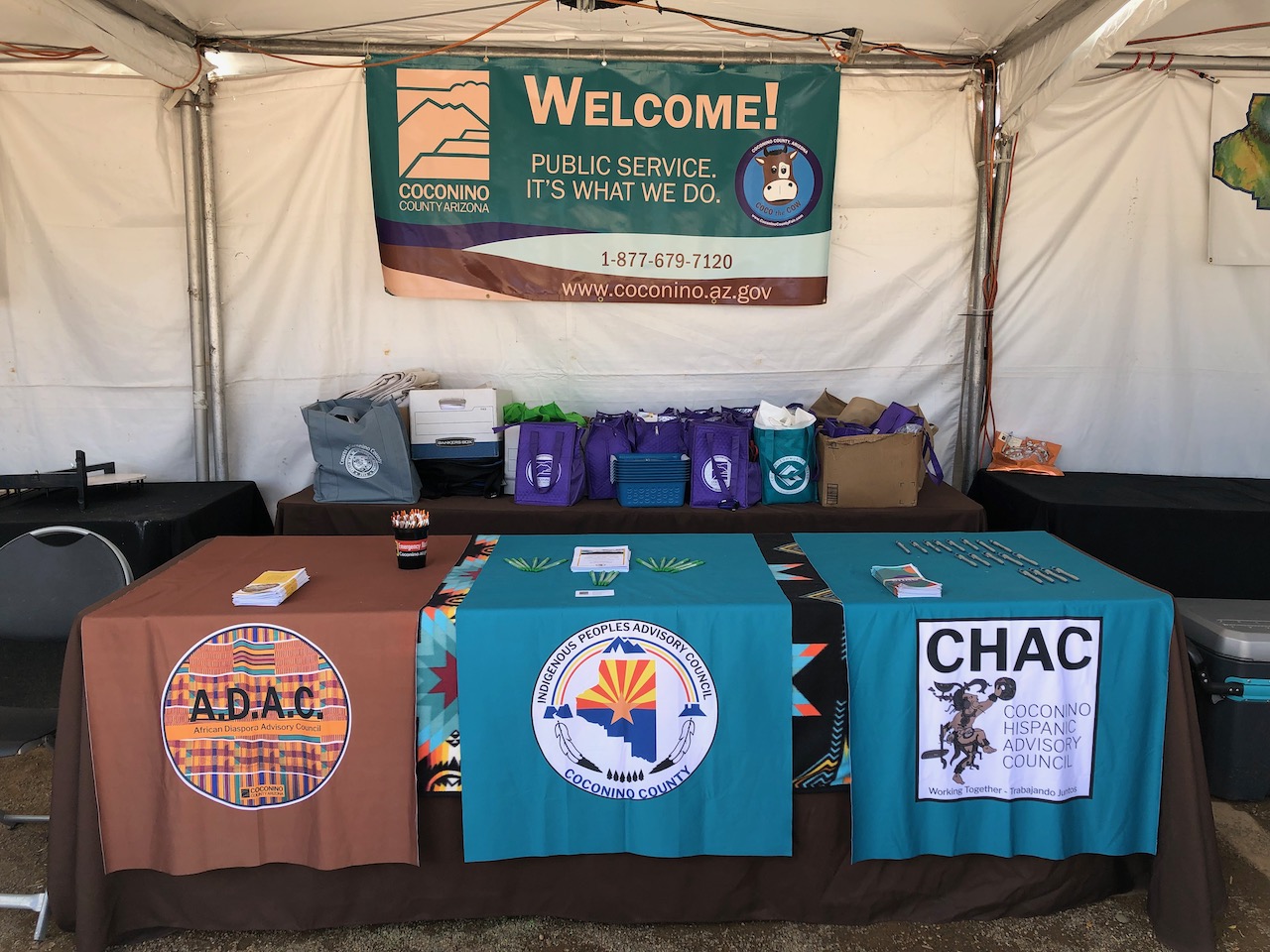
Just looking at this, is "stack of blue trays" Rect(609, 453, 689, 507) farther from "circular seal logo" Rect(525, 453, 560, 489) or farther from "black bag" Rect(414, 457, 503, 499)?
"black bag" Rect(414, 457, 503, 499)

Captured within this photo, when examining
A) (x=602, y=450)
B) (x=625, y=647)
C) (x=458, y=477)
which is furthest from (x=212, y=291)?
(x=625, y=647)

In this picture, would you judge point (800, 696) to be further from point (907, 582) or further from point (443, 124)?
point (443, 124)

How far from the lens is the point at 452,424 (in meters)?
3.24

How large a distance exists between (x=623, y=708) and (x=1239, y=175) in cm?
365

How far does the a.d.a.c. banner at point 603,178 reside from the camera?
3402mm

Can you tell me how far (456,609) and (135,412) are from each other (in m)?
2.69

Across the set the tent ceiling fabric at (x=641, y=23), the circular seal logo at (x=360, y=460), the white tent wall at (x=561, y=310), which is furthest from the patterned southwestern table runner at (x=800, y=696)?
the tent ceiling fabric at (x=641, y=23)

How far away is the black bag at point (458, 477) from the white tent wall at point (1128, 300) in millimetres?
2273

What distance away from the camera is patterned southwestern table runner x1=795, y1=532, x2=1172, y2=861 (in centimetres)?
173

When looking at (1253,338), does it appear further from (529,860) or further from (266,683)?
(266,683)

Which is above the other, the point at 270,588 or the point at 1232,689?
the point at 270,588

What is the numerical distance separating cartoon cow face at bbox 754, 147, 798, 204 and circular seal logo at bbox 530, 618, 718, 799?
2415mm

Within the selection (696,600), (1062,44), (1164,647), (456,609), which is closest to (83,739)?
(456,609)

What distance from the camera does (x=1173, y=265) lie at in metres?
3.59
